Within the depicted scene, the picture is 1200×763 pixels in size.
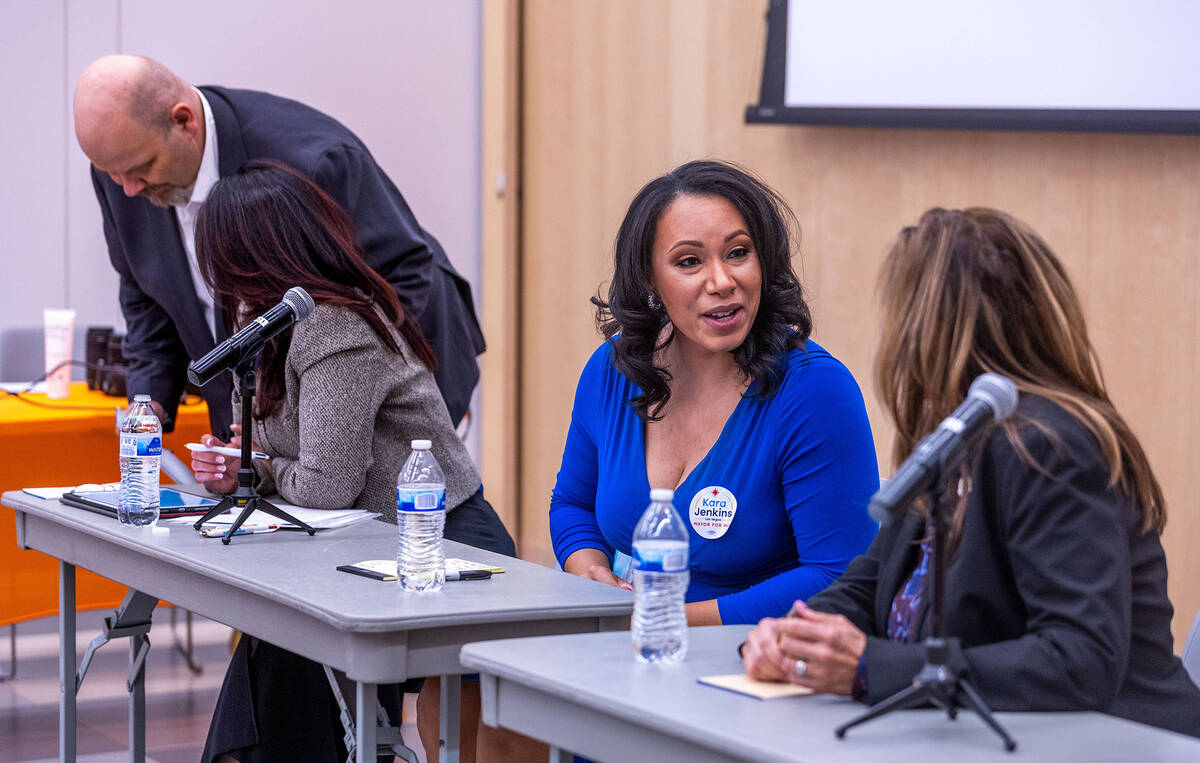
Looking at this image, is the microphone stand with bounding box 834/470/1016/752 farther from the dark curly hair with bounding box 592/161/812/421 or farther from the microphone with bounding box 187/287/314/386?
the microphone with bounding box 187/287/314/386

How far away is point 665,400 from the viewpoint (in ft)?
7.35

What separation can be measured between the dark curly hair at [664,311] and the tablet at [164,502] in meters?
0.85

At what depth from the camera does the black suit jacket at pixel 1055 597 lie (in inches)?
53.9

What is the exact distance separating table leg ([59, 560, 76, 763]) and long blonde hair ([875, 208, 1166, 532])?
1.81m

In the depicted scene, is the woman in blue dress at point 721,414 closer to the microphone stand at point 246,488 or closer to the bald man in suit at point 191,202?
the microphone stand at point 246,488

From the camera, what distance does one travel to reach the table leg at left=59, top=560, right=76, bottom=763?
264 cm

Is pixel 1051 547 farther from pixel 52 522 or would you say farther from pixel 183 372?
pixel 183 372

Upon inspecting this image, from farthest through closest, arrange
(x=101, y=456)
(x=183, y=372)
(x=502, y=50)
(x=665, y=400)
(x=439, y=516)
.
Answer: (x=502, y=50)
(x=101, y=456)
(x=183, y=372)
(x=665, y=400)
(x=439, y=516)

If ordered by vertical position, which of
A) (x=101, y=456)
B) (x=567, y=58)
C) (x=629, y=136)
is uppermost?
(x=567, y=58)

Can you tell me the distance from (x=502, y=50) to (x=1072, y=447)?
14.5 ft

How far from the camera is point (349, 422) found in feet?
7.83

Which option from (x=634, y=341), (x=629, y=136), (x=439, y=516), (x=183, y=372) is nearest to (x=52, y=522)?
(x=183, y=372)

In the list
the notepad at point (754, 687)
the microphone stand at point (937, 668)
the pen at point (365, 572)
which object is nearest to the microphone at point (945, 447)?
the microphone stand at point (937, 668)

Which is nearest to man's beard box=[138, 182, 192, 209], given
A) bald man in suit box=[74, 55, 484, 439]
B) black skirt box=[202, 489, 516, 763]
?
bald man in suit box=[74, 55, 484, 439]
